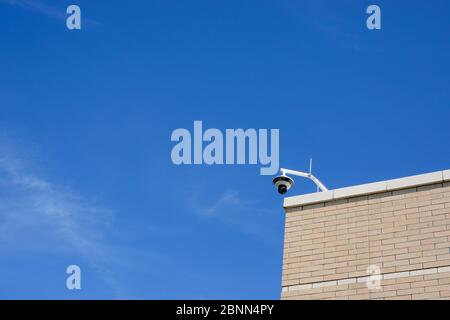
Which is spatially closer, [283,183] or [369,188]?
[369,188]

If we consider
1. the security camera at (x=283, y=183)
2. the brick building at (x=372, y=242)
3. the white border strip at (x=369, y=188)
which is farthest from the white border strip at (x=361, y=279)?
the security camera at (x=283, y=183)

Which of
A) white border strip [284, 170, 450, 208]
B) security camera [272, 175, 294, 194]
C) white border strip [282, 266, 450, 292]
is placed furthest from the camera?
security camera [272, 175, 294, 194]

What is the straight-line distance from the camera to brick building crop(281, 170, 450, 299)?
13.4 m

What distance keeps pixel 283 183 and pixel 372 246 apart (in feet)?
6.99

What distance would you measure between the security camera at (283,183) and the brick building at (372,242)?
40 cm

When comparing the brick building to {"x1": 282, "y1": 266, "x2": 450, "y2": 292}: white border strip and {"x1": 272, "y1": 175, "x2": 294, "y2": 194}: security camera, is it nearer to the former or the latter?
{"x1": 282, "y1": 266, "x2": 450, "y2": 292}: white border strip

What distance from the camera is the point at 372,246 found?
46.0ft

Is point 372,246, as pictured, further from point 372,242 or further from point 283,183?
point 283,183

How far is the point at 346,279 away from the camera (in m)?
13.9

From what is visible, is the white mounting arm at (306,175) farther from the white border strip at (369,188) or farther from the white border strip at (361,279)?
the white border strip at (361,279)

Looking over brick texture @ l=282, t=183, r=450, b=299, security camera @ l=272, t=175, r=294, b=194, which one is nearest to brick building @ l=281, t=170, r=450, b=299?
brick texture @ l=282, t=183, r=450, b=299

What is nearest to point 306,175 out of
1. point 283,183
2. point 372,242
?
point 283,183
